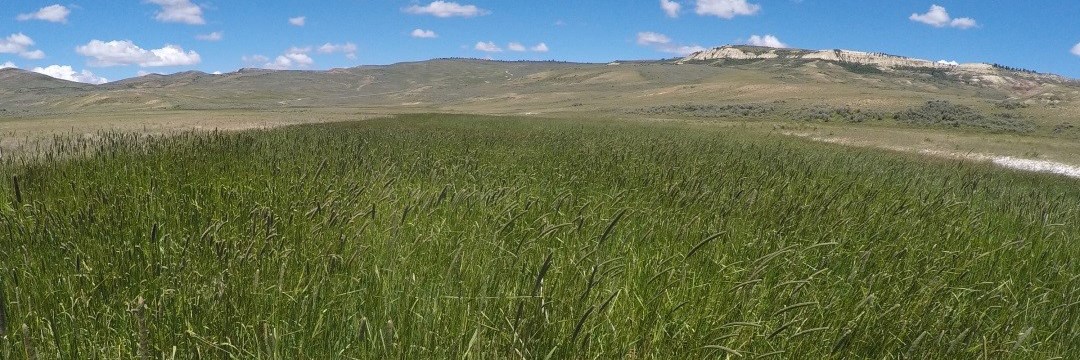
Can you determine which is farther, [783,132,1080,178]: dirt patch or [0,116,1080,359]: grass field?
[783,132,1080,178]: dirt patch

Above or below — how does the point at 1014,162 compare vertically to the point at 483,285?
below

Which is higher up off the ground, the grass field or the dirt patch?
the grass field

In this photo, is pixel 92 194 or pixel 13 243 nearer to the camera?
pixel 13 243

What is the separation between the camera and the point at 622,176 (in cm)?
703

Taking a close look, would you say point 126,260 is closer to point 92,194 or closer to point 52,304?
point 52,304

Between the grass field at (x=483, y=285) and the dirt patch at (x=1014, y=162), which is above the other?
the grass field at (x=483, y=285)

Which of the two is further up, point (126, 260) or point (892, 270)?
point (126, 260)

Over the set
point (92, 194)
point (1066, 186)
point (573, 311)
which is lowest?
point (1066, 186)

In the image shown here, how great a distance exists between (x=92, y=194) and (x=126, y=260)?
1.63 metres

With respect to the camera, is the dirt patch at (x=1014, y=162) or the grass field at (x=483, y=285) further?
the dirt patch at (x=1014, y=162)

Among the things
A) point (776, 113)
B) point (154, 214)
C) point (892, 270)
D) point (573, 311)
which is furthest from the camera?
point (776, 113)

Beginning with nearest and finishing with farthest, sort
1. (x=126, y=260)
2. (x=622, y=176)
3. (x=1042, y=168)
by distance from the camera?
(x=126, y=260)
(x=622, y=176)
(x=1042, y=168)

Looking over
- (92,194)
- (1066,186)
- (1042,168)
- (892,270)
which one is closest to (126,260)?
(92,194)

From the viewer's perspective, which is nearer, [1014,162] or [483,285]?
[483,285]
